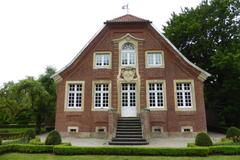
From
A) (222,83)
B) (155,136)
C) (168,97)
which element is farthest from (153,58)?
(222,83)

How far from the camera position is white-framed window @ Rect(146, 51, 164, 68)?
752 inches

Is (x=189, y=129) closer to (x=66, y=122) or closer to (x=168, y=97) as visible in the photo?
(x=168, y=97)

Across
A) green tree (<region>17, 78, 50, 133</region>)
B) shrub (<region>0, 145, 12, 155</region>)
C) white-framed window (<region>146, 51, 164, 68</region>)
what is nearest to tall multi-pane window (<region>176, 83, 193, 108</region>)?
white-framed window (<region>146, 51, 164, 68</region>)

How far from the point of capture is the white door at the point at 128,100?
717 inches

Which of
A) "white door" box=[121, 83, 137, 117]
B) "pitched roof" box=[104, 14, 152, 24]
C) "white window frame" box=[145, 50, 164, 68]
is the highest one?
"pitched roof" box=[104, 14, 152, 24]

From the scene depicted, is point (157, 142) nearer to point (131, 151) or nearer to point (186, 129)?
point (186, 129)

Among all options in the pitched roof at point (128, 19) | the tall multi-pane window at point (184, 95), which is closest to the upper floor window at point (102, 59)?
the pitched roof at point (128, 19)

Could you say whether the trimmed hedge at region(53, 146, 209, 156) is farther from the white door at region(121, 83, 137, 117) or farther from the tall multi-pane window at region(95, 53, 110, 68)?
the tall multi-pane window at region(95, 53, 110, 68)

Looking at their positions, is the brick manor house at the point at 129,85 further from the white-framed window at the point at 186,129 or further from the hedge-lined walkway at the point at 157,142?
the hedge-lined walkway at the point at 157,142

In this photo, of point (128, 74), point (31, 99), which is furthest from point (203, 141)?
point (31, 99)

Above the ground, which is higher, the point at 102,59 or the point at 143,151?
the point at 102,59

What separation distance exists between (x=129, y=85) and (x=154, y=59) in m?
3.20

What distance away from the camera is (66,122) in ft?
60.5

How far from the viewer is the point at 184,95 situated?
18.3 m
